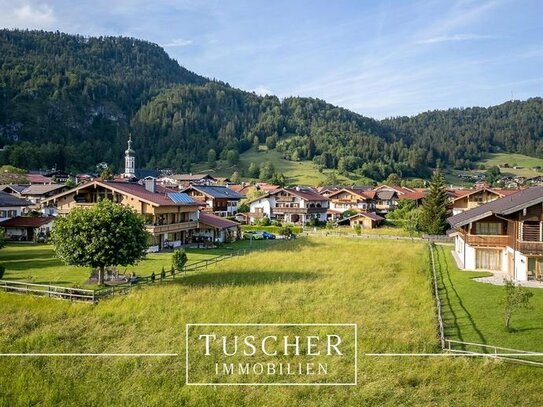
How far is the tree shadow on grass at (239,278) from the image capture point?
29.5 meters

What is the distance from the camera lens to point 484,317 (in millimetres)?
22406

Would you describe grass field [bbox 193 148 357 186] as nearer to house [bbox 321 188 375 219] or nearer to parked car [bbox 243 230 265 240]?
house [bbox 321 188 375 219]

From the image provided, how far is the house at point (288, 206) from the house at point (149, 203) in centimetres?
3076

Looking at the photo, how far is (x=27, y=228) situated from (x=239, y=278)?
104ft

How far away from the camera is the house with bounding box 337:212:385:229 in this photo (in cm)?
7606

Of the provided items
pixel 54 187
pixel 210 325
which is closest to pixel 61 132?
pixel 54 187

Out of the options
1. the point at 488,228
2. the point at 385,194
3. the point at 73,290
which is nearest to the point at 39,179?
the point at 385,194

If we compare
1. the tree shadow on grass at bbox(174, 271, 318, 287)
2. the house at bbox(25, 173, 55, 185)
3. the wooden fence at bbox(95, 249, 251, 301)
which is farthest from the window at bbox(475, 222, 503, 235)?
the house at bbox(25, 173, 55, 185)

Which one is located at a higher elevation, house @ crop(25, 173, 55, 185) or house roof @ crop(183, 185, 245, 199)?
house @ crop(25, 173, 55, 185)

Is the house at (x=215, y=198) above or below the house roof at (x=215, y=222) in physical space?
above

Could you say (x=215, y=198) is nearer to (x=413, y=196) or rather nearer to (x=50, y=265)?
(x=413, y=196)

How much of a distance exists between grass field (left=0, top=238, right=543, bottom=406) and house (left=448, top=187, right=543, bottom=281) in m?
5.83

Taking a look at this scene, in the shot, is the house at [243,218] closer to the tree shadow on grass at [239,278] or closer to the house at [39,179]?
the tree shadow on grass at [239,278]

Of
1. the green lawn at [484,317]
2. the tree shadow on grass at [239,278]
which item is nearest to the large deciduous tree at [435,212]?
the green lawn at [484,317]
